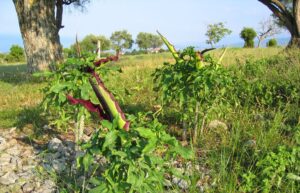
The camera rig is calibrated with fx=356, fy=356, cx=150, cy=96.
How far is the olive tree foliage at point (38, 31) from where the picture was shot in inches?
392

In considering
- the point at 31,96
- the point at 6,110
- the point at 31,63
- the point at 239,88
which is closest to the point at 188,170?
the point at 239,88

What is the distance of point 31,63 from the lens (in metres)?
10.4

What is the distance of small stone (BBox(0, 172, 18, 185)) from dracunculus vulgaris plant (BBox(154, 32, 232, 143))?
1625mm

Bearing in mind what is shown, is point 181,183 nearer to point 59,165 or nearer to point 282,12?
point 59,165

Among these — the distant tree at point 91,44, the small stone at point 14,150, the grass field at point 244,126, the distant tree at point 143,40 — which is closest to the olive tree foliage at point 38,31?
the distant tree at point 91,44

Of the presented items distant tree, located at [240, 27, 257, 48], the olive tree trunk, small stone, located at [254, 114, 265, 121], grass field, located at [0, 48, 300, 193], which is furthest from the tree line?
distant tree, located at [240, 27, 257, 48]

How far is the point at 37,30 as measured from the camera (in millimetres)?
10188

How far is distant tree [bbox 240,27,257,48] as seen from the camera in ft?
157

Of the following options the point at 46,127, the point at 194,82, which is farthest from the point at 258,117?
the point at 46,127

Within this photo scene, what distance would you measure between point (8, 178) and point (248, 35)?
48.4m

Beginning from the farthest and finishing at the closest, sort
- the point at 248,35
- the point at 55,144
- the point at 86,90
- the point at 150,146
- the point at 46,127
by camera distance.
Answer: the point at 248,35 < the point at 46,127 < the point at 55,144 < the point at 86,90 < the point at 150,146

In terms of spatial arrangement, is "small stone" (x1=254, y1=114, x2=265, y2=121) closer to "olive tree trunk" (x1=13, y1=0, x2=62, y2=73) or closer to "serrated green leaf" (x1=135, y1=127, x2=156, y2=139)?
"serrated green leaf" (x1=135, y1=127, x2=156, y2=139)

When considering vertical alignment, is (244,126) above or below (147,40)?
below

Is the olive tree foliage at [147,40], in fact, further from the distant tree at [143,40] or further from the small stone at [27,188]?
the small stone at [27,188]
